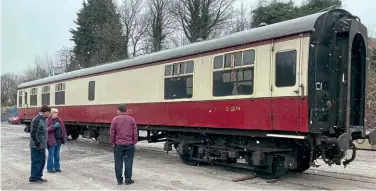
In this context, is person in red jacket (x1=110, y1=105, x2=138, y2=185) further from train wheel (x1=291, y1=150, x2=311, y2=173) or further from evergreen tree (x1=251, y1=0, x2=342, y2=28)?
evergreen tree (x1=251, y1=0, x2=342, y2=28)

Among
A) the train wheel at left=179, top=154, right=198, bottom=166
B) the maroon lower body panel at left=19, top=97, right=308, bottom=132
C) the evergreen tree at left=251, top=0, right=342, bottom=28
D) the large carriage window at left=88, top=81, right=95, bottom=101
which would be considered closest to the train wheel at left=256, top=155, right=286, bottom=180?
the maroon lower body panel at left=19, top=97, right=308, bottom=132

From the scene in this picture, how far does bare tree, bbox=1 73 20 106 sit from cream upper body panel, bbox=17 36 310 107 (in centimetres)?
5902

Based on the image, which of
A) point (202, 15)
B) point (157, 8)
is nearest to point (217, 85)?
point (202, 15)

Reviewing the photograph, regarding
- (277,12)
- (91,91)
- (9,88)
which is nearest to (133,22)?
(277,12)

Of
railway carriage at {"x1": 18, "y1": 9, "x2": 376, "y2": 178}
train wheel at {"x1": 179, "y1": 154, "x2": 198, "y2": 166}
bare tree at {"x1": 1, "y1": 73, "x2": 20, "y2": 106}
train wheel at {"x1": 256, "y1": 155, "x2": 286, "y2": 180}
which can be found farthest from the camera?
bare tree at {"x1": 1, "y1": 73, "x2": 20, "y2": 106}

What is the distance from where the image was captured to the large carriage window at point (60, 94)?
20320 mm

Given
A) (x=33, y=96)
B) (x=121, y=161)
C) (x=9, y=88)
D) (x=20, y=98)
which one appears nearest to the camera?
(x=121, y=161)

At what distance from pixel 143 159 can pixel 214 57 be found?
460 centimetres

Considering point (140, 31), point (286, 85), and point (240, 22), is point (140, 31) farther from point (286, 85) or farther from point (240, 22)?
point (286, 85)

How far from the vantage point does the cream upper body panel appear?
28.7ft

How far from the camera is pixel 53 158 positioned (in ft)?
36.1

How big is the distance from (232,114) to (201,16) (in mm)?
30628

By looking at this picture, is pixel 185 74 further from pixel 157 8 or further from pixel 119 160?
→ pixel 157 8

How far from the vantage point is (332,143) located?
328 inches
